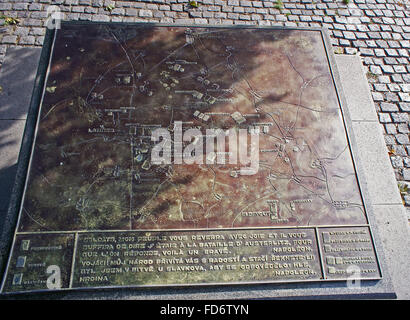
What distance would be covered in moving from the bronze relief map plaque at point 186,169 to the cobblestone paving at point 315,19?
7.26ft

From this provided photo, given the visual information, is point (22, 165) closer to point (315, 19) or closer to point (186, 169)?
point (186, 169)

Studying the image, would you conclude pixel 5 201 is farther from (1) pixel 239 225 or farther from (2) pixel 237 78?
(2) pixel 237 78

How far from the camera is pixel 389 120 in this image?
5938mm

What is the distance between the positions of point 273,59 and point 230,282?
9.99 ft

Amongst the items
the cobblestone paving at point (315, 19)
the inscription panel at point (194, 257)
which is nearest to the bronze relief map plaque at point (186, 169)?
the inscription panel at point (194, 257)

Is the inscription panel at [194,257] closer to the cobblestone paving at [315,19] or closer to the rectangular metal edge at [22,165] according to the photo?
the rectangular metal edge at [22,165]

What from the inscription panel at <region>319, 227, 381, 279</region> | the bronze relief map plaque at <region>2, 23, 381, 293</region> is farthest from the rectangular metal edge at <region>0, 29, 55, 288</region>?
the inscription panel at <region>319, 227, 381, 279</region>

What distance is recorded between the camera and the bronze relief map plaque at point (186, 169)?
3.38 metres

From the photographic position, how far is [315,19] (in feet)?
22.7

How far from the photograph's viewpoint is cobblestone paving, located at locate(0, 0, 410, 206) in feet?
20.5

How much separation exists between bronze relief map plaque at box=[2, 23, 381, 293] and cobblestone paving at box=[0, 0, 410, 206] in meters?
2.21

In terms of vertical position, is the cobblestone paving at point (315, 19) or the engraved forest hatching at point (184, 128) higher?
the cobblestone paving at point (315, 19)

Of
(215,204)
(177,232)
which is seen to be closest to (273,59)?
(215,204)

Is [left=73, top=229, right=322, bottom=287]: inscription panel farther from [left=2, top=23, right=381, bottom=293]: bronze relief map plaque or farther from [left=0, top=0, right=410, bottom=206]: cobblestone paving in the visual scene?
[left=0, top=0, right=410, bottom=206]: cobblestone paving
